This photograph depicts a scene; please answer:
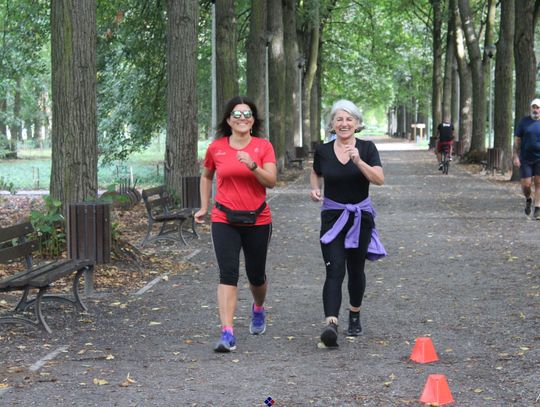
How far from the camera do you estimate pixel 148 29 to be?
24.7m

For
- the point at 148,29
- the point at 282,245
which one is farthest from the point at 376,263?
the point at 148,29

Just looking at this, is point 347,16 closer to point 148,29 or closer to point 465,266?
point 148,29

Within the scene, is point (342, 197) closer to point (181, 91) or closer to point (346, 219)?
point (346, 219)

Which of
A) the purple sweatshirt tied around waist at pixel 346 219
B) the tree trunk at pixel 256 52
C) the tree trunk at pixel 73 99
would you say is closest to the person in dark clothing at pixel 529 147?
the tree trunk at pixel 73 99

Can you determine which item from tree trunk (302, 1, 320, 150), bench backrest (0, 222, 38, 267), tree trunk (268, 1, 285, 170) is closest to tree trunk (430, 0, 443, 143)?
tree trunk (302, 1, 320, 150)

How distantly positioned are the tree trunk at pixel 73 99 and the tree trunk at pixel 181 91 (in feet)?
19.4

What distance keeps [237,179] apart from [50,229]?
4576 millimetres

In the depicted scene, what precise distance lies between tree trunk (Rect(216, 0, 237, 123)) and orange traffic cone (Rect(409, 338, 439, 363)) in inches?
581

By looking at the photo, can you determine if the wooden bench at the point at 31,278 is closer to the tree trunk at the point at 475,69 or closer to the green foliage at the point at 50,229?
the green foliage at the point at 50,229

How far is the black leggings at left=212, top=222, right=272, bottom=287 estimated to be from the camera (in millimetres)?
7336

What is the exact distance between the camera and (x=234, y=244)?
7.36 metres

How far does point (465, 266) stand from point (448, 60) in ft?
128

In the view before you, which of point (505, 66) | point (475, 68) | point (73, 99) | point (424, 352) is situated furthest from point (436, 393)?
point (475, 68)

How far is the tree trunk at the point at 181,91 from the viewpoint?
17.5 metres
